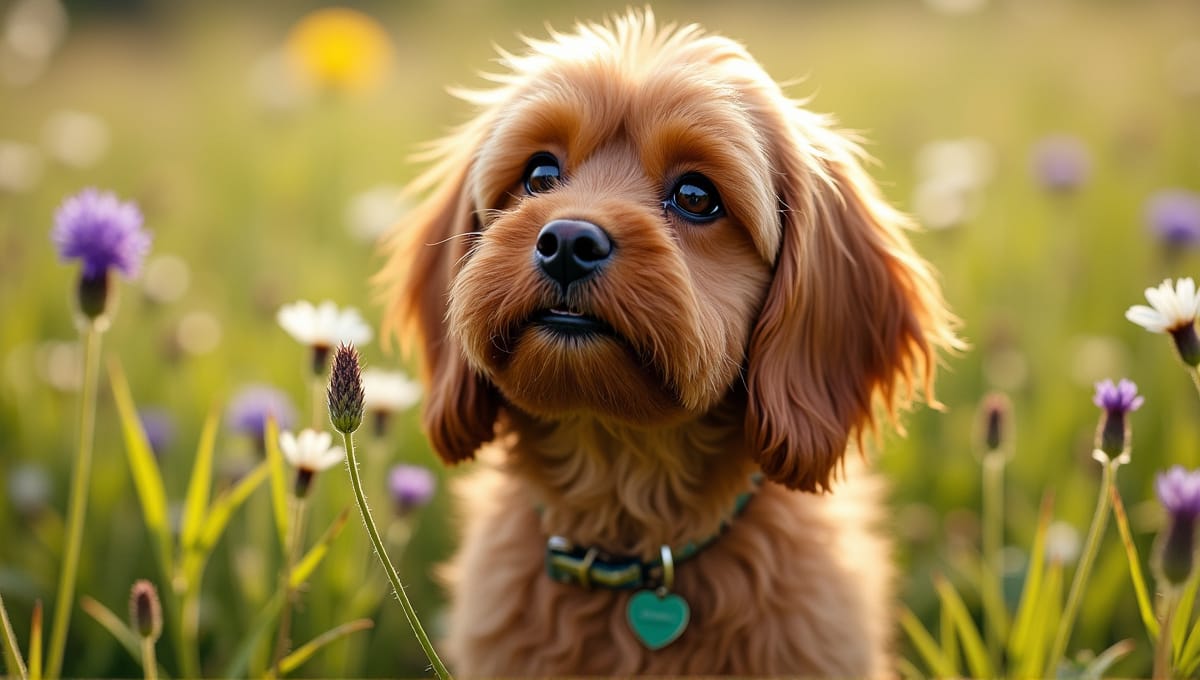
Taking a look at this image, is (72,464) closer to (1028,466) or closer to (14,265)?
(14,265)

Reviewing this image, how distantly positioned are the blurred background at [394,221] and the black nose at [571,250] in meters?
1.02

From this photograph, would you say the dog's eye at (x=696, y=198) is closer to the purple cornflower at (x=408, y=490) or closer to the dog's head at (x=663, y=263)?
the dog's head at (x=663, y=263)

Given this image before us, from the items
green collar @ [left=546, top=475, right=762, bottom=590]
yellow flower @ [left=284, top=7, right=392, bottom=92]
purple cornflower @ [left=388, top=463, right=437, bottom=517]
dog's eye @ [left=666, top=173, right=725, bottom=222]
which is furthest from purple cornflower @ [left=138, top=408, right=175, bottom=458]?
yellow flower @ [left=284, top=7, right=392, bottom=92]

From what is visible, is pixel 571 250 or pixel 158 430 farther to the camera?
pixel 158 430

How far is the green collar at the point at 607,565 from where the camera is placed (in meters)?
2.29

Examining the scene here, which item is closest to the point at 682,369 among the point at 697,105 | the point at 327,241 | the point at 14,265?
the point at 697,105

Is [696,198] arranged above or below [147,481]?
above

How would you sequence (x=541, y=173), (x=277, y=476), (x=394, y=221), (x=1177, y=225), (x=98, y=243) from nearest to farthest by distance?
1. (x=277, y=476)
2. (x=98, y=243)
3. (x=541, y=173)
4. (x=1177, y=225)
5. (x=394, y=221)

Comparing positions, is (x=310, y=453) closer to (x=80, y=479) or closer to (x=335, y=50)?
(x=80, y=479)

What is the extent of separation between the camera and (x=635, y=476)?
7.72 ft

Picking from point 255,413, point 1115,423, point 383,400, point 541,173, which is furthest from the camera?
point 255,413

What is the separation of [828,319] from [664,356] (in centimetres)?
58

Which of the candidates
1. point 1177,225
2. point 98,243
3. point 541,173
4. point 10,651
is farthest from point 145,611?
point 1177,225

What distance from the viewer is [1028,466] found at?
11.6 ft
